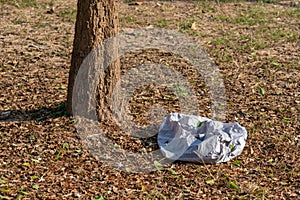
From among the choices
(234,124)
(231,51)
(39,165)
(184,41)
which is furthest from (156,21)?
(39,165)

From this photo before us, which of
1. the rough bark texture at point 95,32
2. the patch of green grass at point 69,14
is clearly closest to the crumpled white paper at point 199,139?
the rough bark texture at point 95,32

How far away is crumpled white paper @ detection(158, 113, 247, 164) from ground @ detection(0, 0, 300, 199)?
9cm

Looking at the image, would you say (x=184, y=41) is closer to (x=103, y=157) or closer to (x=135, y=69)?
(x=135, y=69)

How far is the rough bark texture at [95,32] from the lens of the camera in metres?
5.31

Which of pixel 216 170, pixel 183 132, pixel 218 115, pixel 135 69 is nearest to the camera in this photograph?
pixel 216 170

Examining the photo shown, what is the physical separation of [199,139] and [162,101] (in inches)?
39.4

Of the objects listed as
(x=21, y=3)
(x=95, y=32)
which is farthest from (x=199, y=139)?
(x=21, y=3)

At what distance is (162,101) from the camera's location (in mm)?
6121

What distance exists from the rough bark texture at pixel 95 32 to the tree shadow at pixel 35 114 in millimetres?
218

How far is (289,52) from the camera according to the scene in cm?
804

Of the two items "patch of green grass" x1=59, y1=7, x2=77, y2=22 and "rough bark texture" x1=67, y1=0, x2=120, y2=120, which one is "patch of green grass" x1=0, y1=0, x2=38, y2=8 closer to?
"patch of green grass" x1=59, y1=7, x2=77, y2=22

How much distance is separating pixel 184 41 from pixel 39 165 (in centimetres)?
394

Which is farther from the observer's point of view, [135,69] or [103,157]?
[135,69]

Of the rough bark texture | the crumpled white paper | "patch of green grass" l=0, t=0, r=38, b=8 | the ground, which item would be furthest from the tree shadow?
"patch of green grass" l=0, t=0, r=38, b=8
